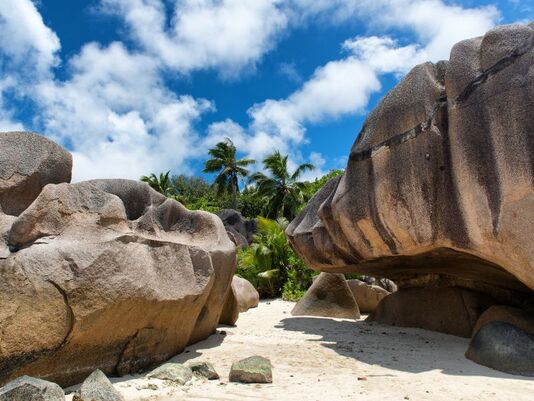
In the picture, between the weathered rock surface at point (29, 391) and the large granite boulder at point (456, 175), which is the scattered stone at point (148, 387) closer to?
the weathered rock surface at point (29, 391)

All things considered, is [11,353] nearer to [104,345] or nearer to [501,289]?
[104,345]

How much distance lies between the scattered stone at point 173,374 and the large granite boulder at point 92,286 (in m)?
0.40

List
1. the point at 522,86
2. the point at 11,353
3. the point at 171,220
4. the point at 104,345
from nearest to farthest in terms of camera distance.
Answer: the point at 11,353, the point at 104,345, the point at 522,86, the point at 171,220

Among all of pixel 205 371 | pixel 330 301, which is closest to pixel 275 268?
pixel 330 301

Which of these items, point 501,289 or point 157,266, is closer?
point 157,266

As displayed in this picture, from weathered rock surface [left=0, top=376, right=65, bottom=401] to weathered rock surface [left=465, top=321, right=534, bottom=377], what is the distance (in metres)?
4.52

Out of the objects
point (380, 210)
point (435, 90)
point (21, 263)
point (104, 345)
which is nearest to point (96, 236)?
point (21, 263)

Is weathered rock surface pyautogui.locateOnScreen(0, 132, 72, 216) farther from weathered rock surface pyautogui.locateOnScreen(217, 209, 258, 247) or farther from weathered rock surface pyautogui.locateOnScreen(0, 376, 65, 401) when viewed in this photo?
weathered rock surface pyautogui.locateOnScreen(217, 209, 258, 247)

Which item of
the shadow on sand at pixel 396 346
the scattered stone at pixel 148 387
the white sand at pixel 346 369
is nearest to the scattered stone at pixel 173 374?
the white sand at pixel 346 369

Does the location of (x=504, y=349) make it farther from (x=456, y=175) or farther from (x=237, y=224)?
(x=237, y=224)

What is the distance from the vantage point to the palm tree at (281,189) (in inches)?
1121

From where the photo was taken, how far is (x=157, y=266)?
5.32 meters

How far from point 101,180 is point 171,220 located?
108 cm

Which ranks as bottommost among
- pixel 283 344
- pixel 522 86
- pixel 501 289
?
pixel 283 344
